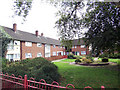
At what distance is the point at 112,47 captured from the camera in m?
9.29

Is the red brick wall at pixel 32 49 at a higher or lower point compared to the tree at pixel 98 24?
lower

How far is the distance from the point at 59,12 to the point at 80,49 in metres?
30.5

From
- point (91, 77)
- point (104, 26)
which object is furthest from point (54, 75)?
point (104, 26)

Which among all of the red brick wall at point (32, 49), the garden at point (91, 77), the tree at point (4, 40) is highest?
the tree at point (4, 40)

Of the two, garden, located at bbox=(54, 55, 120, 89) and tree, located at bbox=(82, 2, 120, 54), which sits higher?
tree, located at bbox=(82, 2, 120, 54)

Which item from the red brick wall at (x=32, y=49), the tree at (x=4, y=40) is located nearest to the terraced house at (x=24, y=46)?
the red brick wall at (x=32, y=49)

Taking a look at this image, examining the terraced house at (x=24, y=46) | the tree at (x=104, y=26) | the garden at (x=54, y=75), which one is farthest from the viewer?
the terraced house at (x=24, y=46)

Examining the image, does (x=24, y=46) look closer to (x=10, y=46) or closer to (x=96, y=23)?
(x=10, y=46)

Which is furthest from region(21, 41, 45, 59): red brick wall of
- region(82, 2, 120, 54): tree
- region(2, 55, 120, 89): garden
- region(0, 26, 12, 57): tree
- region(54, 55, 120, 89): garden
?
region(82, 2, 120, 54): tree

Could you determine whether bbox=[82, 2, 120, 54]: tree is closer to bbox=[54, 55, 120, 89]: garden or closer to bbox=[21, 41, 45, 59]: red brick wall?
bbox=[54, 55, 120, 89]: garden

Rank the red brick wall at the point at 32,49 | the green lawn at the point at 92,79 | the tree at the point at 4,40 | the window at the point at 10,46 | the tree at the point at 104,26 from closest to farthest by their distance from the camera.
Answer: the green lawn at the point at 92,79 < the tree at the point at 104,26 < the tree at the point at 4,40 < the window at the point at 10,46 < the red brick wall at the point at 32,49

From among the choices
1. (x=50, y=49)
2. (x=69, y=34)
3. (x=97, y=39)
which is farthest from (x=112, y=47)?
(x=50, y=49)

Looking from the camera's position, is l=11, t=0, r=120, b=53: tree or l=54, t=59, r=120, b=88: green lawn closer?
l=54, t=59, r=120, b=88: green lawn

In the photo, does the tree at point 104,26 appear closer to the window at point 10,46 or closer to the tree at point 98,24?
the tree at point 98,24
